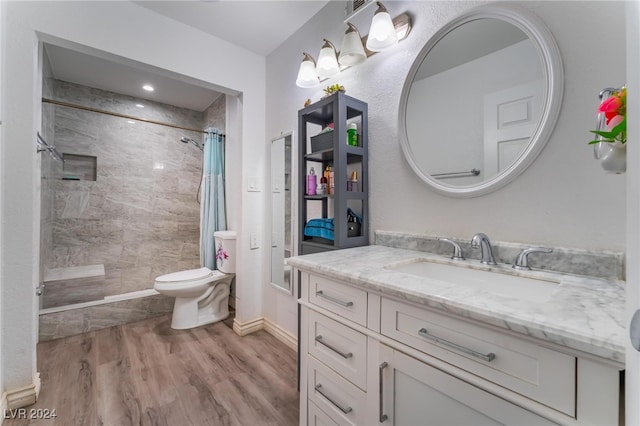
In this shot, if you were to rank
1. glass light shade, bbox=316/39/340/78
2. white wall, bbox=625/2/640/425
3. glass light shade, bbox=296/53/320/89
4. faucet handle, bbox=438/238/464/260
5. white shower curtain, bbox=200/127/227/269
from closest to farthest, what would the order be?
white wall, bbox=625/2/640/425
faucet handle, bbox=438/238/464/260
glass light shade, bbox=316/39/340/78
glass light shade, bbox=296/53/320/89
white shower curtain, bbox=200/127/227/269

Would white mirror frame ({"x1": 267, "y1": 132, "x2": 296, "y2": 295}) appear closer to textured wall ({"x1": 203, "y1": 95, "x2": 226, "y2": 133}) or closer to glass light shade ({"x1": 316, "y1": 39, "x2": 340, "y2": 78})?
glass light shade ({"x1": 316, "y1": 39, "x2": 340, "y2": 78})

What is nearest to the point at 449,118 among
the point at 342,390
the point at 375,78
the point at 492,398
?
the point at 375,78

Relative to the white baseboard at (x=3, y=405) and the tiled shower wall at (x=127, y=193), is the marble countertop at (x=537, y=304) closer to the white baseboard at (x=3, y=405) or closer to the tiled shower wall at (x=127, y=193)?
the white baseboard at (x=3, y=405)

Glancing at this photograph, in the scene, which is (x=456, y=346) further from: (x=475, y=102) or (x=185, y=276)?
(x=185, y=276)

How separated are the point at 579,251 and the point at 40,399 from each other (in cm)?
275

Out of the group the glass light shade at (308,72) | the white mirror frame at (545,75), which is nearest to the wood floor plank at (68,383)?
the white mirror frame at (545,75)

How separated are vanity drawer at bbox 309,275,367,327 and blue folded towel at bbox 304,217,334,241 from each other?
425 mm

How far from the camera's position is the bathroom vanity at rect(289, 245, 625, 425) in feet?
1.62

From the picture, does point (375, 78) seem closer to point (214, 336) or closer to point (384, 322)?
point (384, 322)

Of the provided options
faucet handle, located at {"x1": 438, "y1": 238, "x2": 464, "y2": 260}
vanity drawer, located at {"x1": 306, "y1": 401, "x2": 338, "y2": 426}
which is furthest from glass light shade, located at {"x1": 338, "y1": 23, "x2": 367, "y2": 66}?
vanity drawer, located at {"x1": 306, "y1": 401, "x2": 338, "y2": 426}

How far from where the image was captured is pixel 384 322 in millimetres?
824

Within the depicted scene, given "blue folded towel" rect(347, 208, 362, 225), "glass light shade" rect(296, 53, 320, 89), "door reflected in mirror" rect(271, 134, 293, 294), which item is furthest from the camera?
"door reflected in mirror" rect(271, 134, 293, 294)

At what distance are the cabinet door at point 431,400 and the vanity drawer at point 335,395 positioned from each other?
100mm

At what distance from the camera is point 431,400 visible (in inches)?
28.4
